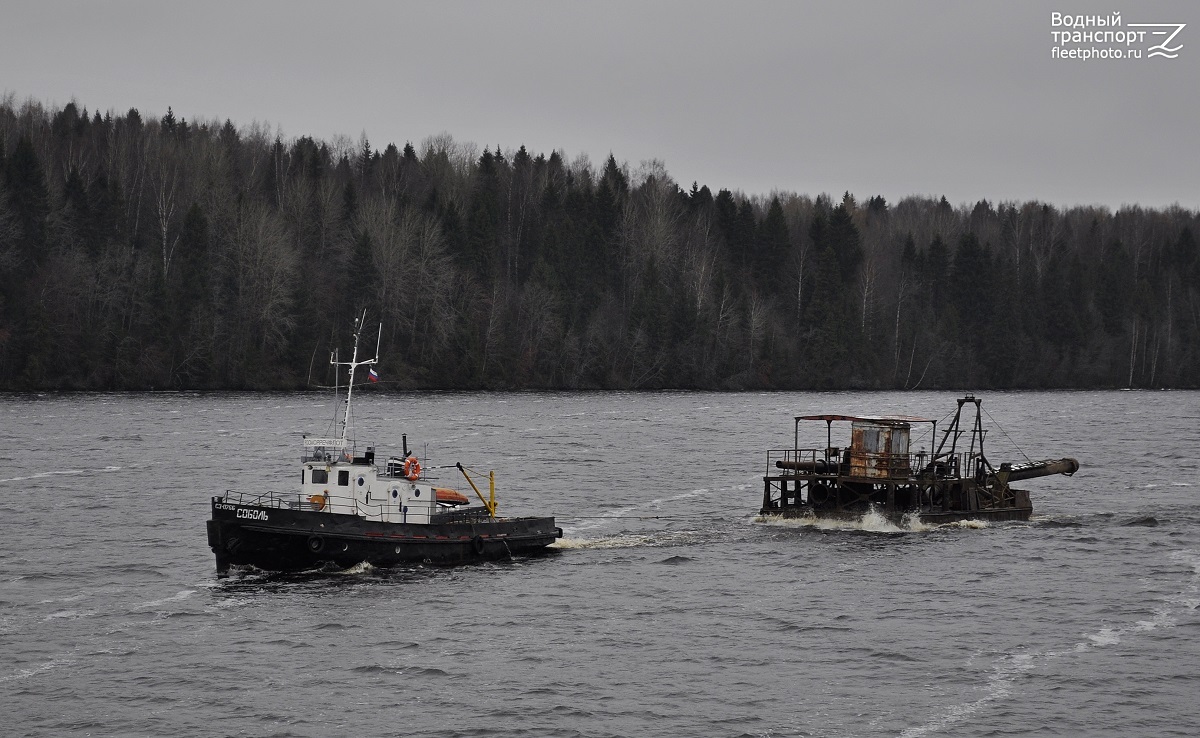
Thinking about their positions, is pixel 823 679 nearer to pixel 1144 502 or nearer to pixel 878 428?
pixel 878 428

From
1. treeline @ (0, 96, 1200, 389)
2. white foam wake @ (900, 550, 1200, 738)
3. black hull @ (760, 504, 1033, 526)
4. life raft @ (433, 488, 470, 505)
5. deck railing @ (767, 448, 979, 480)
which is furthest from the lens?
treeline @ (0, 96, 1200, 389)

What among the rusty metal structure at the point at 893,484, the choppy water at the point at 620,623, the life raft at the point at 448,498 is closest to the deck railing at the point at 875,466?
the rusty metal structure at the point at 893,484

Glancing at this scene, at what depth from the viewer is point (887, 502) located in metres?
65.4

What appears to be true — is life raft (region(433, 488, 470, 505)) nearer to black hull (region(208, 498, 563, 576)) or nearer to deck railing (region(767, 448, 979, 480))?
black hull (region(208, 498, 563, 576))

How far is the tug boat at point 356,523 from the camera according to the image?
49000 mm

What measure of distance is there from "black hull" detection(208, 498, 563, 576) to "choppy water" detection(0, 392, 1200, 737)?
0.89 metres

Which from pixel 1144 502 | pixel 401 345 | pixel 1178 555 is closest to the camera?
pixel 1178 555

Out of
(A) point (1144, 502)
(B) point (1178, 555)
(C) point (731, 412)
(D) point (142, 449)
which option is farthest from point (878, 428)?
(C) point (731, 412)

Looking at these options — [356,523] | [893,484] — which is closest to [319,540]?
[356,523]

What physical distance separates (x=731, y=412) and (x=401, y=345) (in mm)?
48064

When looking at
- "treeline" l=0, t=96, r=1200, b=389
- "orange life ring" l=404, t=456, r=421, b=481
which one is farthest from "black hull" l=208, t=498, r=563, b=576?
"treeline" l=0, t=96, r=1200, b=389

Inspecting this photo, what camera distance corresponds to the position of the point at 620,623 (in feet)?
146

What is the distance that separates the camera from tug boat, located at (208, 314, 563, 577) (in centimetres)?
4900

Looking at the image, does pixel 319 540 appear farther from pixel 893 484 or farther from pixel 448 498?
pixel 893 484
